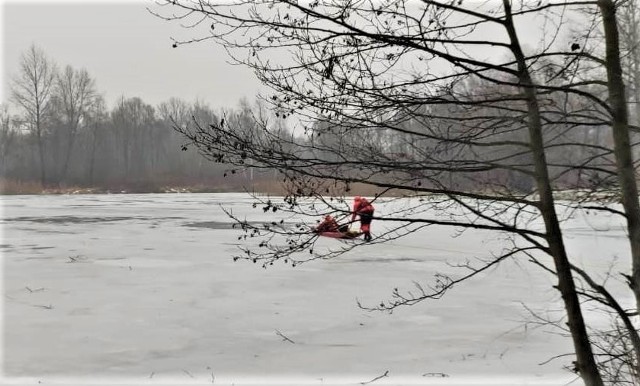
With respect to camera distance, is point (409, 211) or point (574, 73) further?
point (409, 211)

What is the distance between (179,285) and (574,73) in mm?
6325

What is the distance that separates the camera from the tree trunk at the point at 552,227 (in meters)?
3.03

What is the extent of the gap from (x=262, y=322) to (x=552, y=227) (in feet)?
12.5

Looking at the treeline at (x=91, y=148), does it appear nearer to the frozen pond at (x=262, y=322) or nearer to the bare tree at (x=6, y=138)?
the bare tree at (x=6, y=138)

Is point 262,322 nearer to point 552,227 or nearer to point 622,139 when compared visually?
point 552,227

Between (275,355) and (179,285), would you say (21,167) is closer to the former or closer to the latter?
(179,285)

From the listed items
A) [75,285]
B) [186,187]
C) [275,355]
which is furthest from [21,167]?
[275,355]

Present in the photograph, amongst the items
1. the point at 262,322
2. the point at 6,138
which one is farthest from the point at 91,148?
the point at 262,322

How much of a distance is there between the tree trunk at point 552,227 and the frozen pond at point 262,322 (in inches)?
42.8

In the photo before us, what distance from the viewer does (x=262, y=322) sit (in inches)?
240

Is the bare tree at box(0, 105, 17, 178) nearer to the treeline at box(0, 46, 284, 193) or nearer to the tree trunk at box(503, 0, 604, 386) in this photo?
the treeline at box(0, 46, 284, 193)

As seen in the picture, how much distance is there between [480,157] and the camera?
10.9 ft

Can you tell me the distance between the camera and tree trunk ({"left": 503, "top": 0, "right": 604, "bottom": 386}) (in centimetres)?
303

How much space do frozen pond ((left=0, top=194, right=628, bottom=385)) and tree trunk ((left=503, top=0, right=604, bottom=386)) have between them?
3.57ft
